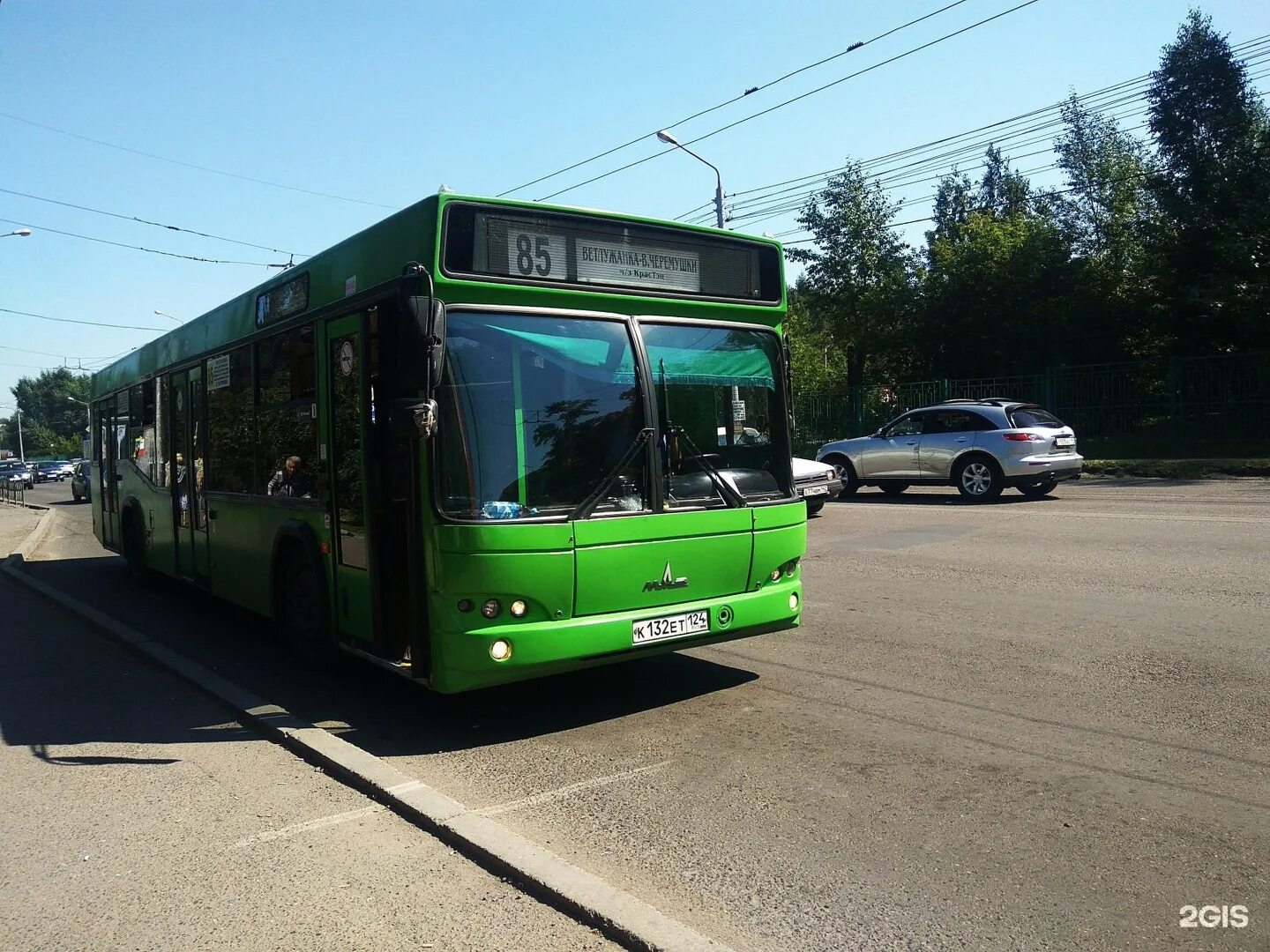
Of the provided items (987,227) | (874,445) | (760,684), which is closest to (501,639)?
(760,684)

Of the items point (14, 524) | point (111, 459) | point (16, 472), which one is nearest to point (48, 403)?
point (16, 472)

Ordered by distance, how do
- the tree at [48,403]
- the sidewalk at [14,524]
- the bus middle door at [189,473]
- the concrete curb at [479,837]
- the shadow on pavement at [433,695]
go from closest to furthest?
the concrete curb at [479,837] → the shadow on pavement at [433,695] → the bus middle door at [189,473] → the sidewalk at [14,524] → the tree at [48,403]

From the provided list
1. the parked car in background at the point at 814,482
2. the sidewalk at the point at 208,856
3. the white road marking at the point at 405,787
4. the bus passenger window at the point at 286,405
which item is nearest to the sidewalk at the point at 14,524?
the bus passenger window at the point at 286,405

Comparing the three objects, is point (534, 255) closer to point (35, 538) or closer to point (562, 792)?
point (562, 792)

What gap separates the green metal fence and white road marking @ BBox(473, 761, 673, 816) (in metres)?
18.1

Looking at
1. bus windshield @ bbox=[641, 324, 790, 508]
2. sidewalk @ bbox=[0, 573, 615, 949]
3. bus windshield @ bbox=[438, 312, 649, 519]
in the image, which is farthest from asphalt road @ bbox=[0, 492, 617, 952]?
bus windshield @ bbox=[641, 324, 790, 508]

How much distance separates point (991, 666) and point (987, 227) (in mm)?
29890

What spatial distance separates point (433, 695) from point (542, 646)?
1.70 m

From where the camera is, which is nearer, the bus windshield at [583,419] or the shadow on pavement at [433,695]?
the bus windshield at [583,419]

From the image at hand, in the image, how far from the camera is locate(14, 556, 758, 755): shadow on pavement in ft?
20.0

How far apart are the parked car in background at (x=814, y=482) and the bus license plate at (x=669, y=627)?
33.7 ft

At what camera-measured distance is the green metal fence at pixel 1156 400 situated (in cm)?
2347

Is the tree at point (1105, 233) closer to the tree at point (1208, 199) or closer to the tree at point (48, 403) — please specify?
the tree at point (1208, 199)

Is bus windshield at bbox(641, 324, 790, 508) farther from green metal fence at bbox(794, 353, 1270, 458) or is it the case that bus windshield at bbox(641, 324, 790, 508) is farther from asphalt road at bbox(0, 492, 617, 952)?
green metal fence at bbox(794, 353, 1270, 458)
